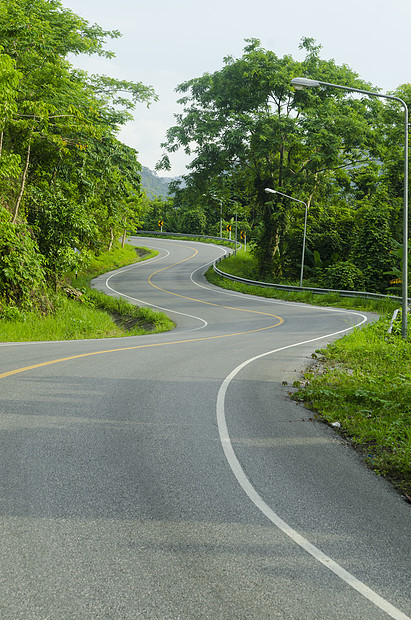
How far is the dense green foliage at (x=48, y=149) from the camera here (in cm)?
1592

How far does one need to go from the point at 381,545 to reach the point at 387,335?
12.7 metres

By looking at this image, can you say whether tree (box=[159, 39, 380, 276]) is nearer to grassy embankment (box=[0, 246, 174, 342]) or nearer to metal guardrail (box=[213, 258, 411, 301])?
metal guardrail (box=[213, 258, 411, 301])

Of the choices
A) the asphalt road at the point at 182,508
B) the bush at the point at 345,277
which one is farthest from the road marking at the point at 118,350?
the bush at the point at 345,277

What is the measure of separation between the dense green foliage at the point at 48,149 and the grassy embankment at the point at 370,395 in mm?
10577

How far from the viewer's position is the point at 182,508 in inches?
171

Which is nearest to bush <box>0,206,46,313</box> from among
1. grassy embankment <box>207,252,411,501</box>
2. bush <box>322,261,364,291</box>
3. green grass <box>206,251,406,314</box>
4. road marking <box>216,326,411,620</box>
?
grassy embankment <box>207,252,411,501</box>

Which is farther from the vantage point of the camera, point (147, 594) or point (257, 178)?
point (257, 178)

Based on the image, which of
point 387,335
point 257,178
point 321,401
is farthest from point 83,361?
point 257,178

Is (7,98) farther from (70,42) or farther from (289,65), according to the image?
(289,65)

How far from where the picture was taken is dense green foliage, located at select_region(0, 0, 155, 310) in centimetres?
1592

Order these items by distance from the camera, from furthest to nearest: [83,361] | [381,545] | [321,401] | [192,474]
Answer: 1. [83,361]
2. [321,401]
3. [192,474]
4. [381,545]

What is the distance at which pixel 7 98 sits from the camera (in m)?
14.1

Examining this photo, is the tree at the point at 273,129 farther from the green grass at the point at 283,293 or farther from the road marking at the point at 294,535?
the road marking at the point at 294,535

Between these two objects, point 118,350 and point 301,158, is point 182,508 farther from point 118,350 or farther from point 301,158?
point 301,158
